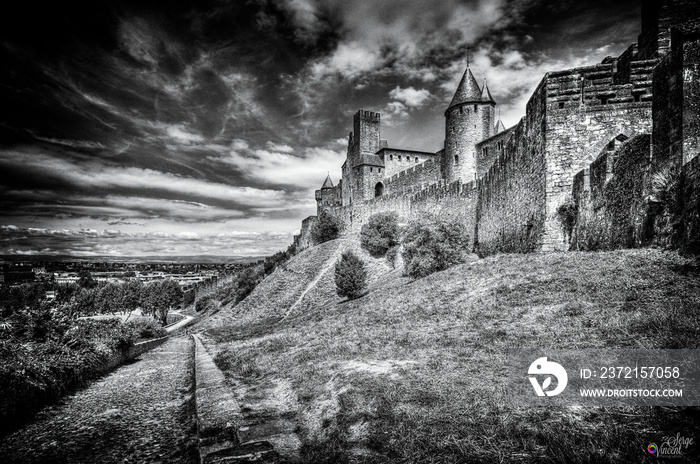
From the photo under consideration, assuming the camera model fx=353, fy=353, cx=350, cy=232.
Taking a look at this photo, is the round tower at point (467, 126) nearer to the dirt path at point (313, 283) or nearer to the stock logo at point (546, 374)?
the dirt path at point (313, 283)

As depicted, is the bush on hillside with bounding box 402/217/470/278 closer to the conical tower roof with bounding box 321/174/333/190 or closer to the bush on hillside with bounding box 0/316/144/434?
the bush on hillside with bounding box 0/316/144/434

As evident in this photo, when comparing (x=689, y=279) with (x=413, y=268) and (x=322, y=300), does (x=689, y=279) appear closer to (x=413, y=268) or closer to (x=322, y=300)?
(x=413, y=268)

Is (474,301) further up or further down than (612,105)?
further down

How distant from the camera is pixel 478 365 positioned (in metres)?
4.90

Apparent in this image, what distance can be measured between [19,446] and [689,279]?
10.7 m

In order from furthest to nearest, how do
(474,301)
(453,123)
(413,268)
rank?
(453,123) < (413,268) < (474,301)

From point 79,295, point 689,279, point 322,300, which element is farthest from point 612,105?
point 79,295

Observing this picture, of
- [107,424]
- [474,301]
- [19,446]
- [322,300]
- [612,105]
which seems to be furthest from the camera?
[322,300]

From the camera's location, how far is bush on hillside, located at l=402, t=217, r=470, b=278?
697 inches

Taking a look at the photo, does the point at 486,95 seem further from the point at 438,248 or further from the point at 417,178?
the point at 438,248

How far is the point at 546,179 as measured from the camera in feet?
42.4

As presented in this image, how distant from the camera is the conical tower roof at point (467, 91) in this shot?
38.5m

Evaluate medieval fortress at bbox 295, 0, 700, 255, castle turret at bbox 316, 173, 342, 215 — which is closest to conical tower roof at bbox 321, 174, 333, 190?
castle turret at bbox 316, 173, 342, 215

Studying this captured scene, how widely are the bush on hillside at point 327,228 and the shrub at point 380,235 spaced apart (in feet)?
35.4
